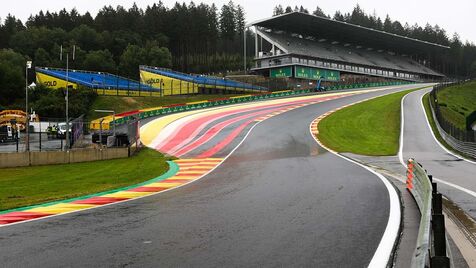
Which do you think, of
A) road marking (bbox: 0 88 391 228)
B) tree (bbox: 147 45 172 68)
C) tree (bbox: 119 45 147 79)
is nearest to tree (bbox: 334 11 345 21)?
tree (bbox: 147 45 172 68)

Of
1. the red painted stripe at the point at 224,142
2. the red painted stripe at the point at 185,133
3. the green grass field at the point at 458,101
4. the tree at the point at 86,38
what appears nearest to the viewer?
the red painted stripe at the point at 224,142

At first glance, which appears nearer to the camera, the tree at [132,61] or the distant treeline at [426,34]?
the tree at [132,61]

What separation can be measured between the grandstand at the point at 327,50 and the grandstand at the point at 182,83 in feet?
83.0

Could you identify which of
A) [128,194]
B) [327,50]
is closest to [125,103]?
[128,194]

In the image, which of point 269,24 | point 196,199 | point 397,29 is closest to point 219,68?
point 269,24

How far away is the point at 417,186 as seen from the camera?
1043 centimetres

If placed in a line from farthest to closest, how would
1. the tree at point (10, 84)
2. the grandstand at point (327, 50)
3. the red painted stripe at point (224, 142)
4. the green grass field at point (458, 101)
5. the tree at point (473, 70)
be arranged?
the tree at point (473, 70), the grandstand at point (327, 50), the tree at point (10, 84), the green grass field at point (458, 101), the red painted stripe at point (224, 142)

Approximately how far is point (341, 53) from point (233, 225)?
116727 millimetres

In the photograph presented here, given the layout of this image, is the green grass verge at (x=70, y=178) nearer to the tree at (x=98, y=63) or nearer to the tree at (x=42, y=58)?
the tree at (x=98, y=63)

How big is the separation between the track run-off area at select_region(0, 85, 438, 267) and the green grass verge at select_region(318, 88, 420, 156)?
35.4 ft

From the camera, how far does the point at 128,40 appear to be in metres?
114

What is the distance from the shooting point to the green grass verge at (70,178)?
13889 millimetres

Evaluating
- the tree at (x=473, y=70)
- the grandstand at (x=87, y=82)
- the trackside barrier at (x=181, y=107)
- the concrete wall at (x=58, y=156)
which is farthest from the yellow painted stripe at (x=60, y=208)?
the tree at (x=473, y=70)

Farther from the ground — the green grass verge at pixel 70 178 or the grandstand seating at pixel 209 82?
the grandstand seating at pixel 209 82
